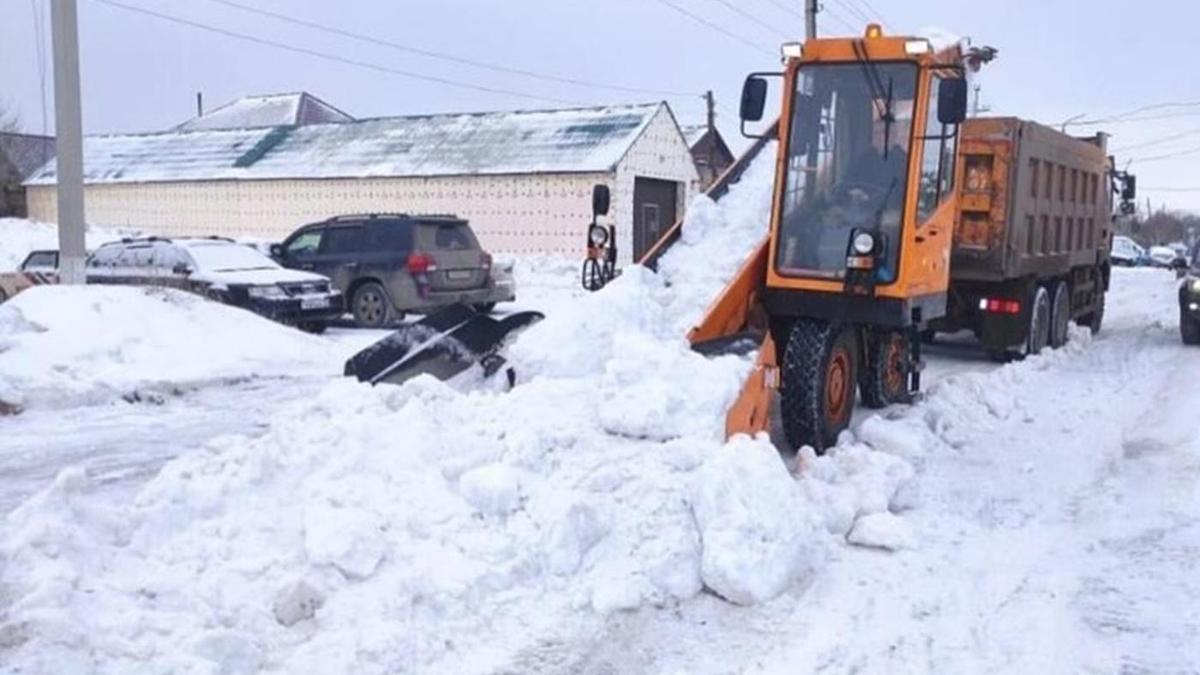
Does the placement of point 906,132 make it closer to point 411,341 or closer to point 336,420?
point 411,341

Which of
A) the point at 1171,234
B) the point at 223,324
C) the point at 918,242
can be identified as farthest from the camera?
the point at 1171,234

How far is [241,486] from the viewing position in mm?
5242

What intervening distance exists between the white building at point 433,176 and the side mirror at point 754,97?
66.3 feet

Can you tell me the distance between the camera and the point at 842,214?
810cm

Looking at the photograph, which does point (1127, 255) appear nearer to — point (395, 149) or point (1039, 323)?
point (395, 149)

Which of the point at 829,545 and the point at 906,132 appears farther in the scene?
the point at 906,132

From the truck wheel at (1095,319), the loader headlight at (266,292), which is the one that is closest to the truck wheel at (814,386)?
the loader headlight at (266,292)

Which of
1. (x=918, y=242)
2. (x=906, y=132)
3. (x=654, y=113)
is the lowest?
(x=918, y=242)

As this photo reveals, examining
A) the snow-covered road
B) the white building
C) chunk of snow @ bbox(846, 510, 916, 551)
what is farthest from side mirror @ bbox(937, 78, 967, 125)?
the white building

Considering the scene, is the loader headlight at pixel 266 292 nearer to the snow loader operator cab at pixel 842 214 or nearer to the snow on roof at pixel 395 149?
the snow loader operator cab at pixel 842 214

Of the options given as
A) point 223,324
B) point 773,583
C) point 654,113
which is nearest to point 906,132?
point 773,583

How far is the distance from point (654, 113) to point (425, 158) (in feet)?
22.2

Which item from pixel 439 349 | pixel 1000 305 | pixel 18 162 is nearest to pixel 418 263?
pixel 1000 305

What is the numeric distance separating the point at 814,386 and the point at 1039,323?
23.4 ft
